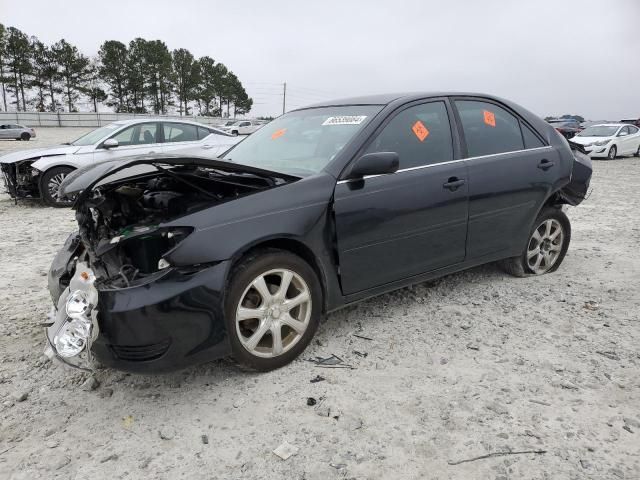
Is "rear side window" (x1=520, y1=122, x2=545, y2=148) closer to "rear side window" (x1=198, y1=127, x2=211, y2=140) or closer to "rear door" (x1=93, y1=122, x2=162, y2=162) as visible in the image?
"rear door" (x1=93, y1=122, x2=162, y2=162)

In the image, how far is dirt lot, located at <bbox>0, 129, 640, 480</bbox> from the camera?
2146mm

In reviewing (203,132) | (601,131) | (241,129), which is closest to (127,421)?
(203,132)

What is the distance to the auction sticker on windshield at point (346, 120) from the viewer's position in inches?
132

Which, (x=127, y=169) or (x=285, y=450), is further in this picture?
(x=127, y=169)

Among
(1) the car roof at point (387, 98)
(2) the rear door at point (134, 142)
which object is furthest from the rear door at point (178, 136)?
(1) the car roof at point (387, 98)

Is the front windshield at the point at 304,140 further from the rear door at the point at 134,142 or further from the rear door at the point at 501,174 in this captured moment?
the rear door at the point at 134,142

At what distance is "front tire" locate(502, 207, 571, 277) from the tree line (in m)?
72.6

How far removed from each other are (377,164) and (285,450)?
1668 mm

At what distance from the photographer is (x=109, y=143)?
8398mm

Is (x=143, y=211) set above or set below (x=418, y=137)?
below

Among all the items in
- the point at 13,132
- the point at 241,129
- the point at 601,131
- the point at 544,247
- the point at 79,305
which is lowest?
the point at 544,247

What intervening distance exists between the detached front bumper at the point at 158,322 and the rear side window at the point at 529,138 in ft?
9.74

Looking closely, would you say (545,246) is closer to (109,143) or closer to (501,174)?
(501,174)

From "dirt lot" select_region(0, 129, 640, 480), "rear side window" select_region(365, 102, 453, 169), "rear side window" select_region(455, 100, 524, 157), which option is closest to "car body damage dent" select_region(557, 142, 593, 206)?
"rear side window" select_region(455, 100, 524, 157)
